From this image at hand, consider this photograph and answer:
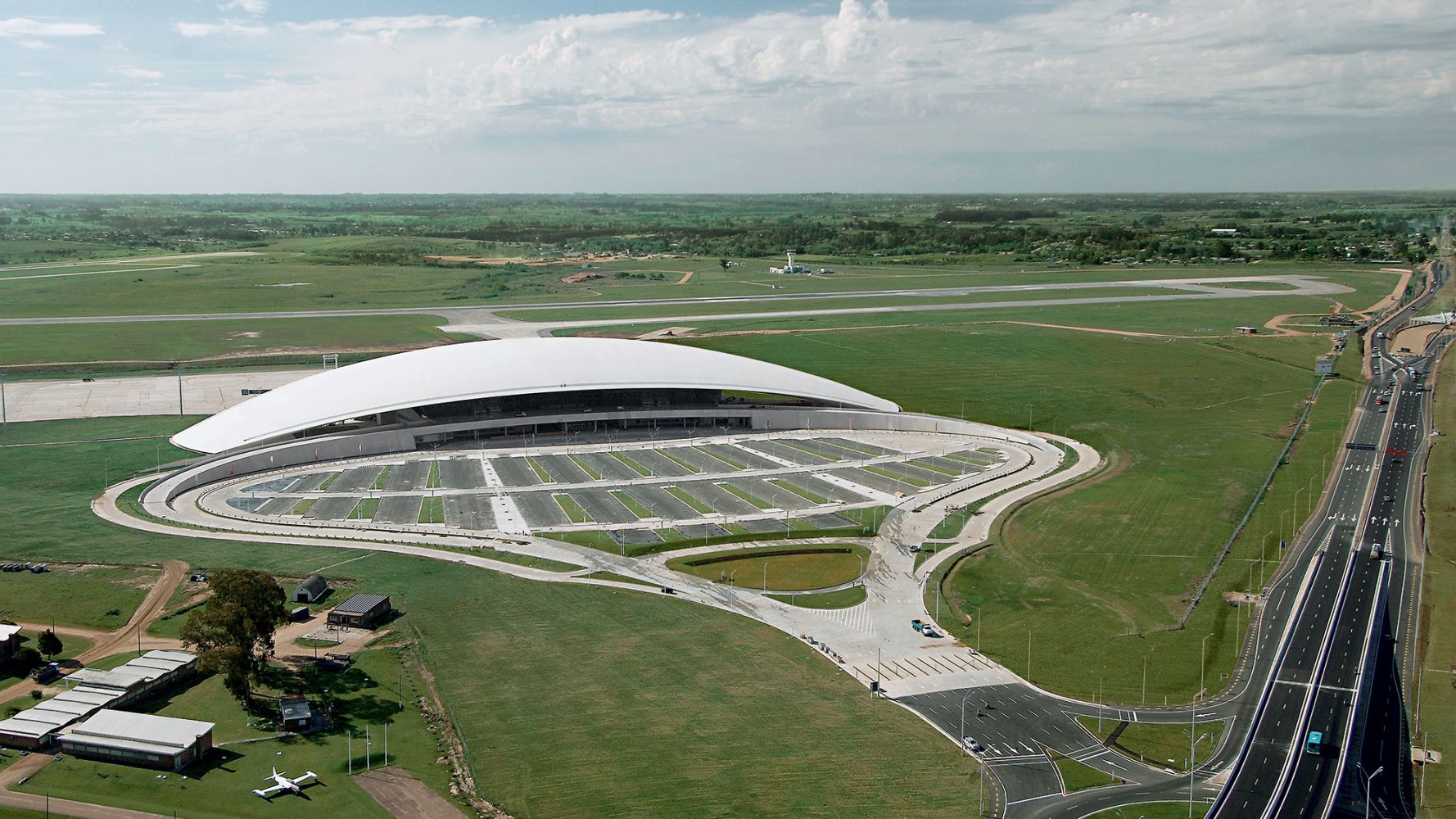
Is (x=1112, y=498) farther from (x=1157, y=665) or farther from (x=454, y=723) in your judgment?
(x=454, y=723)

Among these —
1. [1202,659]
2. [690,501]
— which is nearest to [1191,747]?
[1202,659]

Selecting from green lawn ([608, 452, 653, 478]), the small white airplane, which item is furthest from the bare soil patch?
green lawn ([608, 452, 653, 478])

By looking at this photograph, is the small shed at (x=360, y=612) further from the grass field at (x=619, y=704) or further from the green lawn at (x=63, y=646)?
the green lawn at (x=63, y=646)

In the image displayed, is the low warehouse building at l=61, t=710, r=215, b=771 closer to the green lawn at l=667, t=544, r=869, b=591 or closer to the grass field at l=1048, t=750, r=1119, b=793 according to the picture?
the green lawn at l=667, t=544, r=869, b=591

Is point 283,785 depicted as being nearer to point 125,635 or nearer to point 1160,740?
point 125,635

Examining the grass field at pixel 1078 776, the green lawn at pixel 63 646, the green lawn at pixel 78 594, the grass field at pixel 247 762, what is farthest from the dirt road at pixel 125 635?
the grass field at pixel 1078 776

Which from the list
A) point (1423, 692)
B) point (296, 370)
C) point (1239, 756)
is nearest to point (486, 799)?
point (1239, 756)
